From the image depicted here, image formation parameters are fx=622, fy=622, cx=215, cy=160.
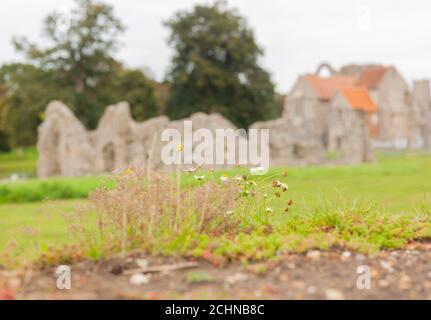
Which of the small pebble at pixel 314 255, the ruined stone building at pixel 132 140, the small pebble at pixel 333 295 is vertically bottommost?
the small pebble at pixel 333 295

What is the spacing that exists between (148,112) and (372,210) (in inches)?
1828

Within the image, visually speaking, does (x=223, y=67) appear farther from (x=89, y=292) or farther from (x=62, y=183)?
(x=89, y=292)

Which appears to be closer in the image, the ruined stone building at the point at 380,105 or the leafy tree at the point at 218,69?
Answer: the leafy tree at the point at 218,69

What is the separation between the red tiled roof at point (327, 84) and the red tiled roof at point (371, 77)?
3.44 feet

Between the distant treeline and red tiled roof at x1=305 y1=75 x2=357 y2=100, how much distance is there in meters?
10.2

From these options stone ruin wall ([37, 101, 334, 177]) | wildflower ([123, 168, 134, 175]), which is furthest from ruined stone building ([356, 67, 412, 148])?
wildflower ([123, 168, 134, 175])

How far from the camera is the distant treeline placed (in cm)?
4675

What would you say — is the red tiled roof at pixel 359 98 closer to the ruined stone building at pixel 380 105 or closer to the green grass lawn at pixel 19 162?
the ruined stone building at pixel 380 105

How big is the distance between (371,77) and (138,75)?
25970mm

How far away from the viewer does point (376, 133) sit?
63.0m

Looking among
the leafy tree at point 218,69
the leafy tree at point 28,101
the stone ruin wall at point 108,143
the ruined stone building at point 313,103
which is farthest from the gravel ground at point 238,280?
the ruined stone building at point 313,103

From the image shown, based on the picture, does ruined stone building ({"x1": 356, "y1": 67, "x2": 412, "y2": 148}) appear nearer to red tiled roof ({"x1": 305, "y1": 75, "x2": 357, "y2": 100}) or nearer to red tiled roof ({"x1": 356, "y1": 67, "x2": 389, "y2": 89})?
red tiled roof ({"x1": 356, "y1": 67, "x2": 389, "y2": 89})

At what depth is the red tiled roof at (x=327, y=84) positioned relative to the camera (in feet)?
205

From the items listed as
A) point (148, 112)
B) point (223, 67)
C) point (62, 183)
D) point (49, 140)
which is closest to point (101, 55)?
point (148, 112)
